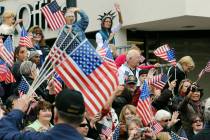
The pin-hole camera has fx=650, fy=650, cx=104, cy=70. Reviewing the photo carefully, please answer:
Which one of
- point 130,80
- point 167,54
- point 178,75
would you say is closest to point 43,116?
point 130,80

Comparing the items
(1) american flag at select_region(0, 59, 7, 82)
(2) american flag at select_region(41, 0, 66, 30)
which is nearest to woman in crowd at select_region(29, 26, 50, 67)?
(2) american flag at select_region(41, 0, 66, 30)

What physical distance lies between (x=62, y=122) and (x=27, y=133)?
15.1 inches

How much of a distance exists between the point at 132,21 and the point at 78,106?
14687mm

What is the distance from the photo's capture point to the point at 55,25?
558 inches

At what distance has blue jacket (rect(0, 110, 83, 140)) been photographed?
491 cm

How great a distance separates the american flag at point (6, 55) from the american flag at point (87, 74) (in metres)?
4.94

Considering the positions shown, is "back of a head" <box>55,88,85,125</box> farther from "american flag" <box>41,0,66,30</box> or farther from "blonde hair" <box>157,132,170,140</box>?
"american flag" <box>41,0,66,30</box>

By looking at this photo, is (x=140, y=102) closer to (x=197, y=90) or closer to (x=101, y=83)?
(x=197, y=90)

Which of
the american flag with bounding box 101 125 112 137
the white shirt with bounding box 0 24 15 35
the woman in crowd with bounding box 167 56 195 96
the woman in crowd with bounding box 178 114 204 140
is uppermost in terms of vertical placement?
the white shirt with bounding box 0 24 15 35

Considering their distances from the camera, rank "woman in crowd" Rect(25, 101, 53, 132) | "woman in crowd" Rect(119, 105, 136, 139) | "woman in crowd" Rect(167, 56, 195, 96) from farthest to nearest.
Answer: "woman in crowd" Rect(167, 56, 195, 96) < "woman in crowd" Rect(119, 105, 136, 139) < "woman in crowd" Rect(25, 101, 53, 132)

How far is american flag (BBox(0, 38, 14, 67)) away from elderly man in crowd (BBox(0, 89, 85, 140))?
6.55 meters

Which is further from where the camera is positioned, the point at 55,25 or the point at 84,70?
the point at 55,25

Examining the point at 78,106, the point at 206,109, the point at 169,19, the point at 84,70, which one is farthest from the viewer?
the point at 169,19

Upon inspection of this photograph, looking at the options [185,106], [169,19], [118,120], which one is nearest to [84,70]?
[118,120]
